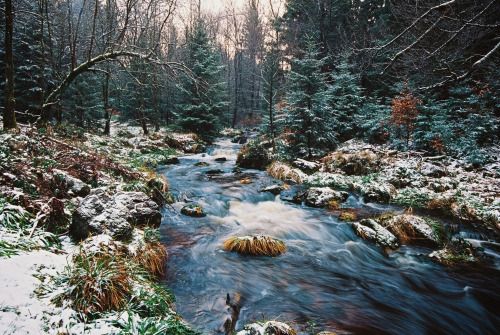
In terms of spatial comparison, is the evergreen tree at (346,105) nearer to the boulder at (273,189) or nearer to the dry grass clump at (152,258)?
the boulder at (273,189)

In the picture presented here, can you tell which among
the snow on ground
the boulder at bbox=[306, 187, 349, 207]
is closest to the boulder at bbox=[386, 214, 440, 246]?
the boulder at bbox=[306, 187, 349, 207]

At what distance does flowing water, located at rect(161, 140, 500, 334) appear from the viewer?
11.3ft

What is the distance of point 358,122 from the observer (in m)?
14.4

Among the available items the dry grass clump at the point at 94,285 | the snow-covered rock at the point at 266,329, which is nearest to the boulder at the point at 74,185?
the dry grass clump at the point at 94,285

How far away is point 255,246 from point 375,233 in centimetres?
303

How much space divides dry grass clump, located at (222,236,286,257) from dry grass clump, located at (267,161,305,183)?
19.0 feet

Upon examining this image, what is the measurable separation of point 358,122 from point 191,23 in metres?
23.1

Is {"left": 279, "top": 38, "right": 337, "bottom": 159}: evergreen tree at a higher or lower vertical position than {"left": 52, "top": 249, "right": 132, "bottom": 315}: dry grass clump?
higher

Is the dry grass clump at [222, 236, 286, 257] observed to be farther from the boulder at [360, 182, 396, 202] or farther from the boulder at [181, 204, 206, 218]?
the boulder at [360, 182, 396, 202]

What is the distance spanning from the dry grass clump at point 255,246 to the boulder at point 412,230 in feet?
9.68

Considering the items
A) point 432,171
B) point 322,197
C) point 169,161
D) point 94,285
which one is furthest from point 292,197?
point 169,161

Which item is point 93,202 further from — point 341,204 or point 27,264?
point 341,204

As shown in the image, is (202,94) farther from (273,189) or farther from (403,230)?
(403,230)

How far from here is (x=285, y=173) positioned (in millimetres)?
11133
